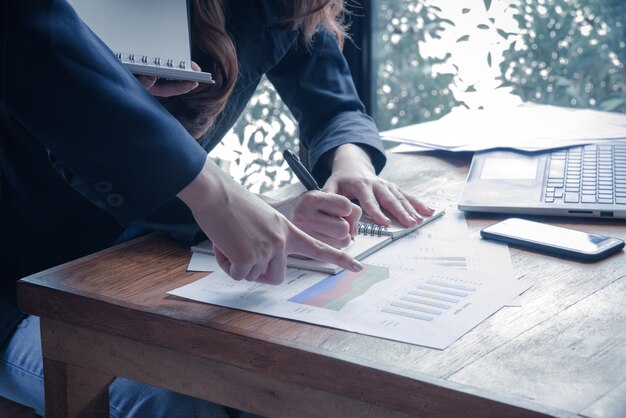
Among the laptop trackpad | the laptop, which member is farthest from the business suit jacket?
the laptop trackpad

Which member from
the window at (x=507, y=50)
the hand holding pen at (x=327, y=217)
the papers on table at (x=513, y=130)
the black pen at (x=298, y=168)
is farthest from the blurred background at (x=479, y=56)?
the hand holding pen at (x=327, y=217)

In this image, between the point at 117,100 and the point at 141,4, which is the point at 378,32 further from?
the point at 117,100

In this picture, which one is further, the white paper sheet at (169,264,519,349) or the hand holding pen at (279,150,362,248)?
the hand holding pen at (279,150,362,248)

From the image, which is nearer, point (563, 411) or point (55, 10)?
point (563, 411)

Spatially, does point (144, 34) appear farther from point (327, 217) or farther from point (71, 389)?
point (71, 389)

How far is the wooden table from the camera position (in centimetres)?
59

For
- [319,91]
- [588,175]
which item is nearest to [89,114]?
[319,91]

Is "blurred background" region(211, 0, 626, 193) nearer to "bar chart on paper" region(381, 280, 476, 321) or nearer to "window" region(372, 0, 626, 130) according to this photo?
"window" region(372, 0, 626, 130)

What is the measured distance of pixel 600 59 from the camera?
Answer: 2.16 metres

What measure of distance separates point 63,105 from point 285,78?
29.7 inches

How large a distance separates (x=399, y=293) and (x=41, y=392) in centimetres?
50

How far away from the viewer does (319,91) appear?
4.51 feet

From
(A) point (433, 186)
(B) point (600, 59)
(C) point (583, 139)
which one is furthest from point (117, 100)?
(B) point (600, 59)

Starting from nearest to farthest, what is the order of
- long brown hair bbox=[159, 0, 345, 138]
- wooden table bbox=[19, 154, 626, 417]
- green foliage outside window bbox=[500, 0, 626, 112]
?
wooden table bbox=[19, 154, 626, 417] → long brown hair bbox=[159, 0, 345, 138] → green foliage outside window bbox=[500, 0, 626, 112]
